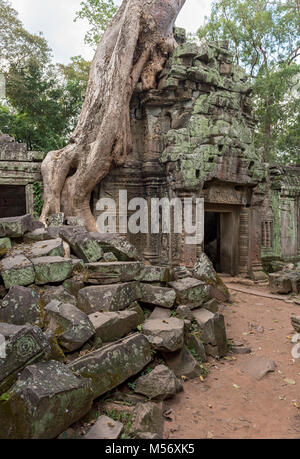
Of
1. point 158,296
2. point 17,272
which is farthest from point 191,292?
point 17,272

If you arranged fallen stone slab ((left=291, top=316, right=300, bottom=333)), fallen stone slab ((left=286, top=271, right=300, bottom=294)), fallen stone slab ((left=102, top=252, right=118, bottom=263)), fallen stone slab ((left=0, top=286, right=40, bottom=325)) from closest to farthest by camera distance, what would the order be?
fallen stone slab ((left=0, top=286, right=40, bottom=325)), fallen stone slab ((left=102, top=252, right=118, bottom=263)), fallen stone slab ((left=291, top=316, right=300, bottom=333)), fallen stone slab ((left=286, top=271, right=300, bottom=294))

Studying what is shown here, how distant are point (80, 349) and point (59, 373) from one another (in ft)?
2.36

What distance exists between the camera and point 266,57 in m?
14.9

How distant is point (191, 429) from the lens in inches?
111

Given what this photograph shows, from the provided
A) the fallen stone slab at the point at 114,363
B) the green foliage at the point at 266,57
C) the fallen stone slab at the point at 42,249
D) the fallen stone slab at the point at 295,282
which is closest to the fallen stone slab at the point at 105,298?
the fallen stone slab at the point at 114,363

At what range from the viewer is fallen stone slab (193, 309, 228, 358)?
4.27 metres

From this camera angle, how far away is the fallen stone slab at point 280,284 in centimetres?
741

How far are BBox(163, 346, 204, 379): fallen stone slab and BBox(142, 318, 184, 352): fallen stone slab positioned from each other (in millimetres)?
127

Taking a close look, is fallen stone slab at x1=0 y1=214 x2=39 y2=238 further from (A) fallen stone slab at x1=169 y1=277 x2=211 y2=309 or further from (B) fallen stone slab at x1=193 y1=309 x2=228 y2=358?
(B) fallen stone slab at x1=193 y1=309 x2=228 y2=358

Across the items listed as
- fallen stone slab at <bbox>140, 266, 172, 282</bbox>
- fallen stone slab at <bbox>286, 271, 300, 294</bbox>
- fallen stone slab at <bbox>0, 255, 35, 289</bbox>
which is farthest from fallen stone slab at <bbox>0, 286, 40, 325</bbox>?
fallen stone slab at <bbox>286, 271, 300, 294</bbox>

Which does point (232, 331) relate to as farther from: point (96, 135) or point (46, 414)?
point (96, 135)

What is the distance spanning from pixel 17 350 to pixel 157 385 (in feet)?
4.63

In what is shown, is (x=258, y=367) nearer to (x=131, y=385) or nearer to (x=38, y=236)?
(x=131, y=385)

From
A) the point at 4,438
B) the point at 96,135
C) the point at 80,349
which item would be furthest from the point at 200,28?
the point at 4,438
